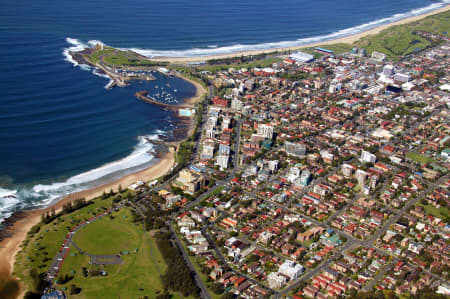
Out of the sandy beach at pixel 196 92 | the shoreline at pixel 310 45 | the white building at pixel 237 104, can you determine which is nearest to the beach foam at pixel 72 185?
the sandy beach at pixel 196 92

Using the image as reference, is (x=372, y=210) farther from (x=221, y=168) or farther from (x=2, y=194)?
(x=2, y=194)

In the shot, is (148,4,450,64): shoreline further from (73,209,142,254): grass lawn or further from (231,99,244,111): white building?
(73,209,142,254): grass lawn

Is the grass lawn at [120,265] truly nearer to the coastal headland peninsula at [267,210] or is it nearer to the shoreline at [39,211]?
the coastal headland peninsula at [267,210]

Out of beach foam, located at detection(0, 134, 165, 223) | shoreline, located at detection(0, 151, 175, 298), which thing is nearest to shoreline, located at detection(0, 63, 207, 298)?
shoreline, located at detection(0, 151, 175, 298)

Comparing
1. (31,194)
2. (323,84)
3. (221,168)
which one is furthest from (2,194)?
(323,84)

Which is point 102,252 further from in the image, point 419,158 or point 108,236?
point 419,158
